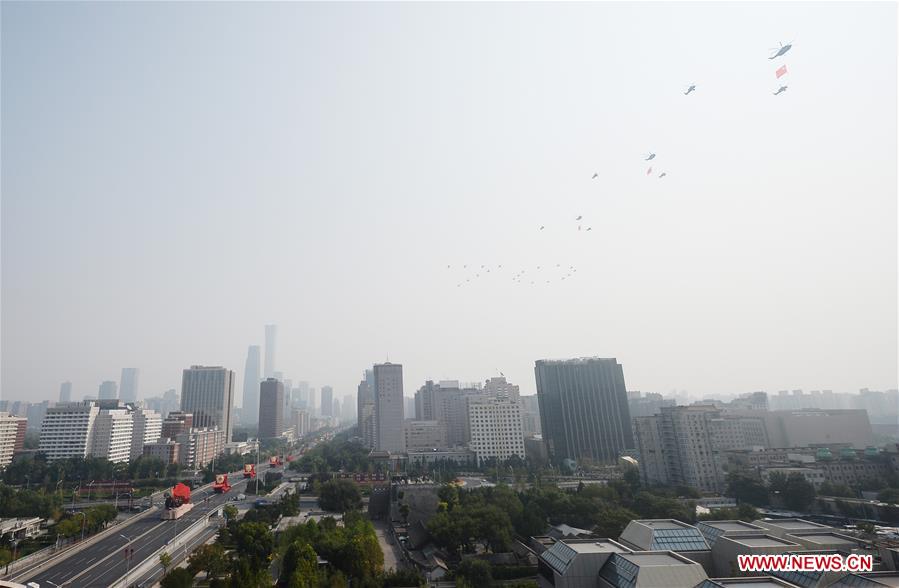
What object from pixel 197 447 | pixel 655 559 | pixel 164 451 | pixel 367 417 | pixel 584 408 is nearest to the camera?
pixel 655 559

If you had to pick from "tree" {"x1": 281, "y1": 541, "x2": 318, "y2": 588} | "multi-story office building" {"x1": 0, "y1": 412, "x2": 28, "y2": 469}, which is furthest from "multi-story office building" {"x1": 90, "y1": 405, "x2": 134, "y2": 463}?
"tree" {"x1": 281, "y1": 541, "x2": 318, "y2": 588}

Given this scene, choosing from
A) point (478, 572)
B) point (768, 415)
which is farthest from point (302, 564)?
point (768, 415)

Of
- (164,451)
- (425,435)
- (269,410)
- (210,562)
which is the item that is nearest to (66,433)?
(164,451)

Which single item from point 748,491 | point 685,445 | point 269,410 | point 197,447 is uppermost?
point 269,410

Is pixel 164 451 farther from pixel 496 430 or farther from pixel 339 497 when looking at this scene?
pixel 496 430

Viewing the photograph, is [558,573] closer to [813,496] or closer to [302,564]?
[302,564]

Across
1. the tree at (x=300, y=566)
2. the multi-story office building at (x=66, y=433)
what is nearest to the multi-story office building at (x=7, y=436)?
the multi-story office building at (x=66, y=433)

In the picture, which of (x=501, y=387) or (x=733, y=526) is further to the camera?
(x=501, y=387)
